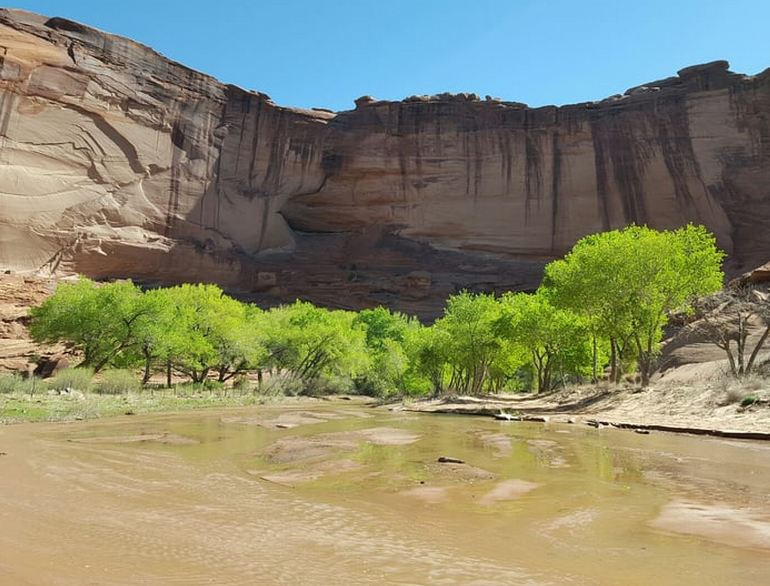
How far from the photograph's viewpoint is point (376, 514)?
7043 millimetres

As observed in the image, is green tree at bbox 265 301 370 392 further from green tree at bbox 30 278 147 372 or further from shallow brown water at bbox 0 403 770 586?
shallow brown water at bbox 0 403 770 586

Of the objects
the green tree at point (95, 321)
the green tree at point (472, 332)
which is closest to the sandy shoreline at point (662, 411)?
the green tree at point (472, 332)

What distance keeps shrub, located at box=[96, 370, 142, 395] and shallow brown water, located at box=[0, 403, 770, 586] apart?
69.2ft

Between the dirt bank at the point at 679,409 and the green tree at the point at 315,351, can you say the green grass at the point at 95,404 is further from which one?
the dirt bank at the point at 679,409

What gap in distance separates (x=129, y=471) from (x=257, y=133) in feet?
221

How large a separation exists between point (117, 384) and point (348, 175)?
156 ft

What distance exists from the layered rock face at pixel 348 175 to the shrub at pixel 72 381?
2616 centimetres

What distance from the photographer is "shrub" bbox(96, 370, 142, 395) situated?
33.6 meters

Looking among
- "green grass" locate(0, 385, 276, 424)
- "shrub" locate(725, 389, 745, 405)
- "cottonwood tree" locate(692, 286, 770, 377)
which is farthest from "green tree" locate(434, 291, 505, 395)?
"shrub" locate(725, 389, 745, 405)

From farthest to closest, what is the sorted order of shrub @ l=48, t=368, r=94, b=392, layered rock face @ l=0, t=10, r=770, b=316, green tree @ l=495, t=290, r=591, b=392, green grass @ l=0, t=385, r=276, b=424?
layered rock face @ l=0, t=10, r=770, b=316, green tree @ l=495, t=290, r=591, b=392, shrub @ l=48, t=368, r=94, b=392, green grass @ l=0, t=385, r=276, b=424

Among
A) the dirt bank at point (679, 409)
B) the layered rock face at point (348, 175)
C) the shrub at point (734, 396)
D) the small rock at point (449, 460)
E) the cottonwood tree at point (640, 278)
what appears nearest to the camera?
the small rock at point (449, 460)

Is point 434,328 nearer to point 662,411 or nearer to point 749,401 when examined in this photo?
point 662,411

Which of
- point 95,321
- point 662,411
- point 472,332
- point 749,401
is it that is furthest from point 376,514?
point 95,321

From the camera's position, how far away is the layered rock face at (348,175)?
58.0 meters
